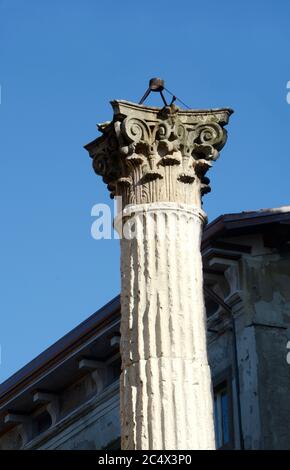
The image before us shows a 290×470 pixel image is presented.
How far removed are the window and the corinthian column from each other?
761 cm

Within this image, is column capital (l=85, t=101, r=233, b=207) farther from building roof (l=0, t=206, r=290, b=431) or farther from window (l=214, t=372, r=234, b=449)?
window (l=214, t=372, r=234, b=449)

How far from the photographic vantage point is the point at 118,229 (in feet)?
53.1

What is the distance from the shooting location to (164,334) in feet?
49.5

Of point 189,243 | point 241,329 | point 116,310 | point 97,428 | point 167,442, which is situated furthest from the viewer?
point 97,428

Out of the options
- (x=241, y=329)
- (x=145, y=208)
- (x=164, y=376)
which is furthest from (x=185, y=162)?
(x=241, y=329)

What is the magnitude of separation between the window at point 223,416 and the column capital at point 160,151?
7.59 metres

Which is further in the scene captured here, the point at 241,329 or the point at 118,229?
the point at 241,329

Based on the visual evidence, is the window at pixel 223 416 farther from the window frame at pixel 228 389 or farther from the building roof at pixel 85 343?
the building roof at pixel 85 343

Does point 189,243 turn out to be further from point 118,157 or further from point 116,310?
point 116,310

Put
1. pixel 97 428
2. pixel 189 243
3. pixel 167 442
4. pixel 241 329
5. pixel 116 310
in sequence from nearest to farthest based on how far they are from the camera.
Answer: pixel 167 442 → pixel 189 243 → pixel 241 329 → pixel 116 310 → pixel 97 428

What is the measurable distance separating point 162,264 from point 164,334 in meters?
0.79

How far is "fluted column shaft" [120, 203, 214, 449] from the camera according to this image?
14.6 meters

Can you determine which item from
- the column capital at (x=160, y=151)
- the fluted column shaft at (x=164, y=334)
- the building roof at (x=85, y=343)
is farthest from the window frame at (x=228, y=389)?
the fluted column shaft at (x=164, y=334)

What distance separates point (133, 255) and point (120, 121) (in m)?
1.50
